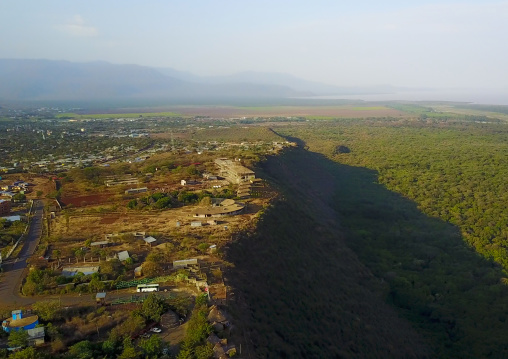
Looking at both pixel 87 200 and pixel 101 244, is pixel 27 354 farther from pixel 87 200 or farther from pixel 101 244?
pixel 87 200

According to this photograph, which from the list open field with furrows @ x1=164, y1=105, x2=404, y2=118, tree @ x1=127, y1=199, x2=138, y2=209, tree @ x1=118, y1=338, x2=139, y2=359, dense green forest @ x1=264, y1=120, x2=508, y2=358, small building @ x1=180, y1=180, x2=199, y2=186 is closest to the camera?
tree @ x1=118, y1=338, x2=139, y2=359

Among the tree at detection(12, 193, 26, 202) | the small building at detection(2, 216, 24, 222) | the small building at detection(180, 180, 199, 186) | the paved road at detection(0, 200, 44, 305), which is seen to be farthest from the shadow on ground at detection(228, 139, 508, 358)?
the tree at detection(12, 193, 26, 202)

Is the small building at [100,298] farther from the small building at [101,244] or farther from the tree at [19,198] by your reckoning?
the tree at [19,198]

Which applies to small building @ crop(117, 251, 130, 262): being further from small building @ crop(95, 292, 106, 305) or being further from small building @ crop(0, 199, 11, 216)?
small building @ crop(0, 199, 11, 216)

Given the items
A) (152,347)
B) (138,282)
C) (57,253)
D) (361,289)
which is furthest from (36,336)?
(361,289)

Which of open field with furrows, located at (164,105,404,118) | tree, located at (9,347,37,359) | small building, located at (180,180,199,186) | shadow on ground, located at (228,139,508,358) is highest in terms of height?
open field with furrows, located at (164,105,404,118)
